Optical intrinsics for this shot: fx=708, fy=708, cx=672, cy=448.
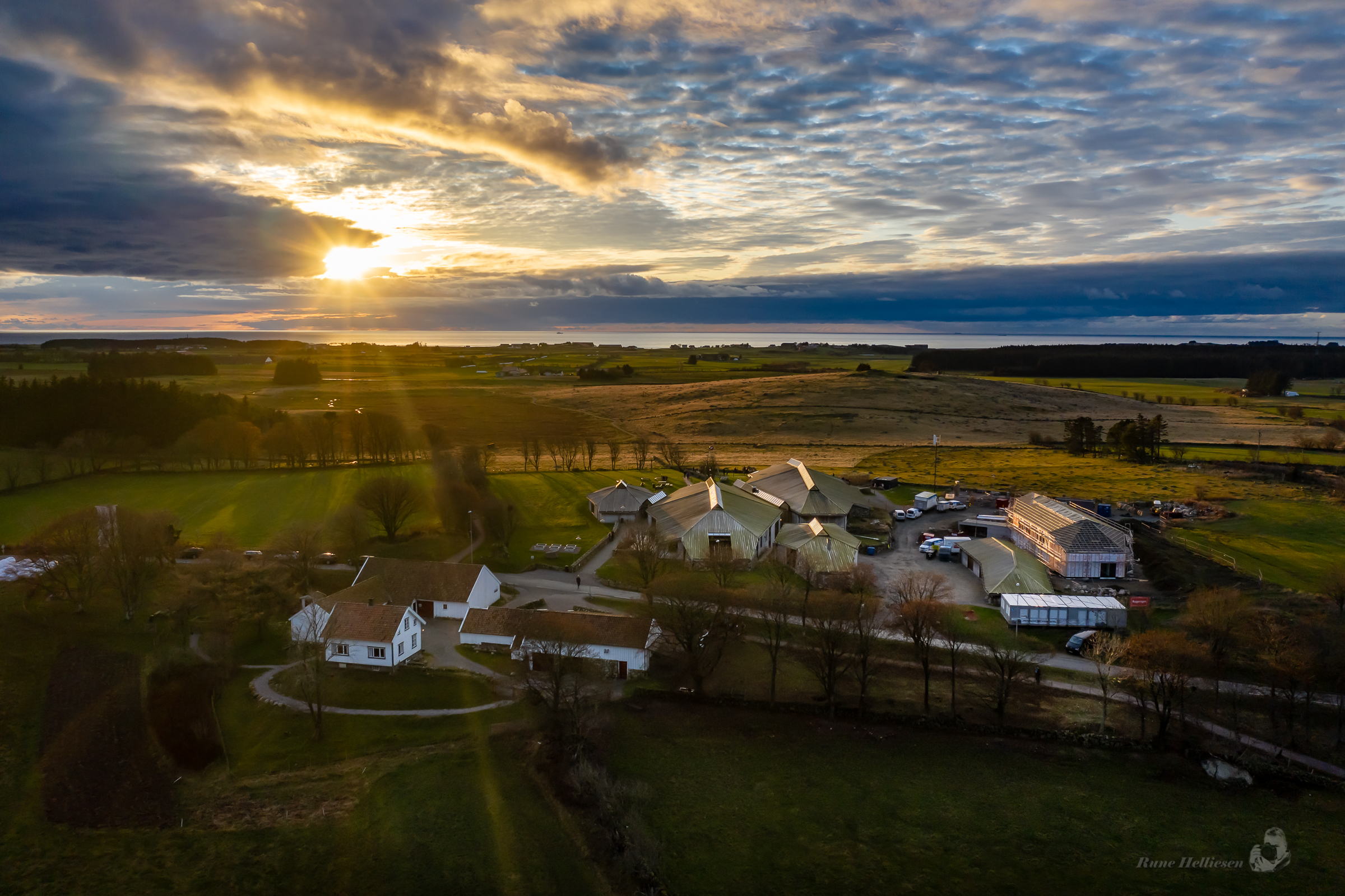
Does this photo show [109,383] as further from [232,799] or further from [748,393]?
[748,393]

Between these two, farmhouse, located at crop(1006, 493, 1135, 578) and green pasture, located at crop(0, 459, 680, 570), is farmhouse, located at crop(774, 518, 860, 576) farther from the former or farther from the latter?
green pasture, located at crop(0, 459, 680, 570)

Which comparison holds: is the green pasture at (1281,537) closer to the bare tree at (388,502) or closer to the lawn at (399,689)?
the lawn at (399,689)

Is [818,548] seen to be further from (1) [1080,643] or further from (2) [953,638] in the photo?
(2) [953,638]

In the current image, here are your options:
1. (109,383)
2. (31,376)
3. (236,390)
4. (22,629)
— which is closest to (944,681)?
(22,629)

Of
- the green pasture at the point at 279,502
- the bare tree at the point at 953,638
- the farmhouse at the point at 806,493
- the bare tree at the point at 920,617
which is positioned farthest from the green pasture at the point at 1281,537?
the green pasture at the point at 279,502

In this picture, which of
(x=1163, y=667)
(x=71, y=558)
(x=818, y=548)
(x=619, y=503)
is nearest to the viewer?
(x=1163, y=667)

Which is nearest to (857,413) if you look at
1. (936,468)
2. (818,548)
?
(936,468)
